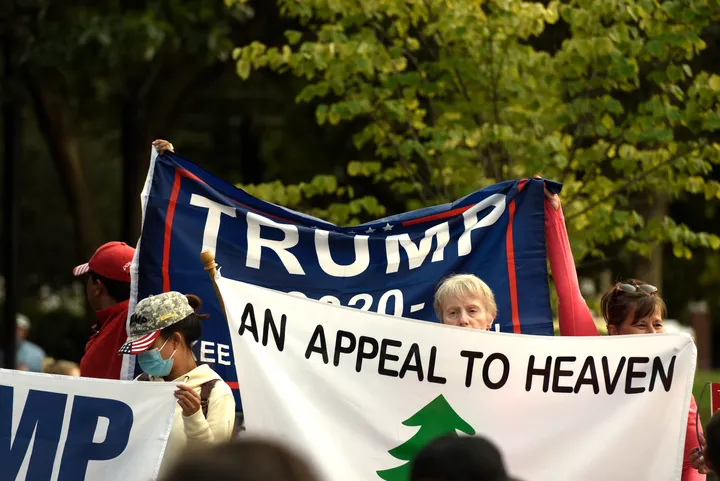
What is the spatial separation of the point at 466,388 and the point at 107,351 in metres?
1.58

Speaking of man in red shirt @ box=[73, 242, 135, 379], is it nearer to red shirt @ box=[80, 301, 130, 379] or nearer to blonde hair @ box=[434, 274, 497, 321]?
red shirt @ box=[80, 301, 130, 379]

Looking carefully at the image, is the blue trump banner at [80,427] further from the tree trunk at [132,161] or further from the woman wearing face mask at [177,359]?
the tree trunk at [132,161]

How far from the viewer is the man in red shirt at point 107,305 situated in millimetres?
5434

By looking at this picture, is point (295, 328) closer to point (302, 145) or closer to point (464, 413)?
point (464, 413)

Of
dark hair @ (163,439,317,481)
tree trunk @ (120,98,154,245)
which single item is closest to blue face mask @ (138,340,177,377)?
dark hair @ (163,439,317,481)

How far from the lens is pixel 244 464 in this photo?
204cm

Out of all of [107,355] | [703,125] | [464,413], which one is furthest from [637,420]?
[703,125]

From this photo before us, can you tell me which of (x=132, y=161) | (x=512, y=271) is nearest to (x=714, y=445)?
(x=512, y=271)

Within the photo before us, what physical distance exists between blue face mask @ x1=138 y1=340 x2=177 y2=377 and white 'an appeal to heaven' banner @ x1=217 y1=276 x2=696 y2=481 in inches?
10.6

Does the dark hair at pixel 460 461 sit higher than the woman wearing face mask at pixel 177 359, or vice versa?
the dark hair at pixel 460 461

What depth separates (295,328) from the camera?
4.97 metres

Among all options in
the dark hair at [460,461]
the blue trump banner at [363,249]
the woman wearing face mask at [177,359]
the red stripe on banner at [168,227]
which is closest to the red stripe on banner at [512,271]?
the blue trump banner at [363,249]

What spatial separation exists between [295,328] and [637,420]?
4.38ft

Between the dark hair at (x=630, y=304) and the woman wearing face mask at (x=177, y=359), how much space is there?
154 centimetres
